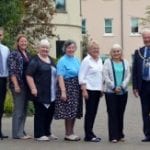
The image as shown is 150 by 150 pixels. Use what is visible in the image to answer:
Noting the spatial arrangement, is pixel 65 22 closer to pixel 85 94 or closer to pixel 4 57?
pixel 4 57

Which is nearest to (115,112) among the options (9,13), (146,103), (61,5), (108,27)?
(146,103)

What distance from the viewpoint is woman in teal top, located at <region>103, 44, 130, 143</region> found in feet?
45.9

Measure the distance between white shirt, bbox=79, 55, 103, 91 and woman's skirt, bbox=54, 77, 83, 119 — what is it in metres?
0.21

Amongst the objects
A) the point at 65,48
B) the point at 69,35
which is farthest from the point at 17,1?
the point at 69,35

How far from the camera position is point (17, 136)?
47.2 ft

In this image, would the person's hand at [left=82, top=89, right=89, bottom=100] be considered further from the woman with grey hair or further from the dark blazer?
the dark blazer

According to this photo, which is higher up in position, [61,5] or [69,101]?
[61,5]

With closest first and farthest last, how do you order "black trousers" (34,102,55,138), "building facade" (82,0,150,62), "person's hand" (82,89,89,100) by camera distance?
"person's hand" (82,89,89,100) < "black trousers" (34,102,55,138) < "building facade" (82,0,150,62)

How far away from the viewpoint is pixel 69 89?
14.1 metres

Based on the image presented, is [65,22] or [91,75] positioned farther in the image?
[65,22]

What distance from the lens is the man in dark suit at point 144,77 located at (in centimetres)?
1401

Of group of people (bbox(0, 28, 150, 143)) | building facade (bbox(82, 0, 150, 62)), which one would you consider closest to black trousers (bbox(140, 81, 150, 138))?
group of people (bbox(0, 28, 150, 143))

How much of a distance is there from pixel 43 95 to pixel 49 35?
958 inches

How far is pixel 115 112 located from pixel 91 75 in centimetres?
→ 84
